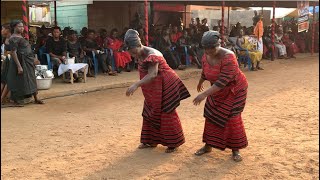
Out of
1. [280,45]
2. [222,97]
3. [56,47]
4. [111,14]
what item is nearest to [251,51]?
[280,45]

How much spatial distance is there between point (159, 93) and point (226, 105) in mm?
708

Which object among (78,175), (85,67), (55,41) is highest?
(55,41)

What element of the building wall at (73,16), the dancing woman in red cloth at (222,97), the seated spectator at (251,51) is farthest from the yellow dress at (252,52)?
the dancing woman in red cloth at (222,97)

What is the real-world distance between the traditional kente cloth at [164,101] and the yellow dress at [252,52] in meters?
7.99

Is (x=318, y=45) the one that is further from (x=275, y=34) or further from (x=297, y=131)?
(x=297, y=131)

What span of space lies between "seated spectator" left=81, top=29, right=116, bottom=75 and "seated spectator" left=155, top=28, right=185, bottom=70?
1.75 metres

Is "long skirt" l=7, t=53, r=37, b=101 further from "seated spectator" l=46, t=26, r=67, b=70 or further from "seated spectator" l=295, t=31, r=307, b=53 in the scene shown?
"seated spectator" l=295, t=31, r=307, b=53

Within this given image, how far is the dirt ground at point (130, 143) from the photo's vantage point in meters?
3.84

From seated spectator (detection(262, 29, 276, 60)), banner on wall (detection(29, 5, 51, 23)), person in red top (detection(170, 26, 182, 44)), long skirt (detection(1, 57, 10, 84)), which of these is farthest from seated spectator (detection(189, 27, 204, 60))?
banner on wall (detection(29, 5, 51, 23))

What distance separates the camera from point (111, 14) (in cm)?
1486

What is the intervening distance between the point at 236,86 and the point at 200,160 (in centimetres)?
85

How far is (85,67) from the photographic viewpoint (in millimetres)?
8781

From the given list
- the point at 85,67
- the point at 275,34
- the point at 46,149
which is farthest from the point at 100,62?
the point at 275,34

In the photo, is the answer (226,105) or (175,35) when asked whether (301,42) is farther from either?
(226,105)
